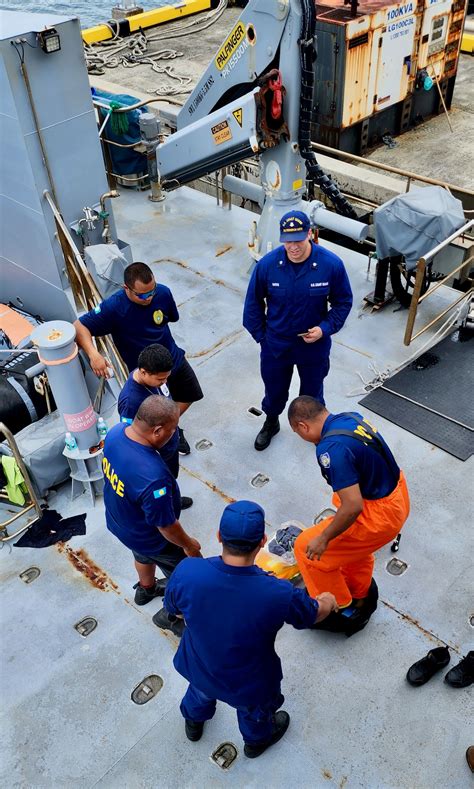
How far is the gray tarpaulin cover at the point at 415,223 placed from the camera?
5.60 metres

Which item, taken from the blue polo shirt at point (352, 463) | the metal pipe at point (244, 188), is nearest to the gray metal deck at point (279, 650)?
the blue polo shirt at point (352, 463)

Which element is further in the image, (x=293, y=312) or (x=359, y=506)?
(x=293, y=312)

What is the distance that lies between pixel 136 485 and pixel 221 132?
4.35 metres

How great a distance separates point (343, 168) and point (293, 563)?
28.0 ft

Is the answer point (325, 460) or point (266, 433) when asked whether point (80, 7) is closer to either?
point (266, 433)

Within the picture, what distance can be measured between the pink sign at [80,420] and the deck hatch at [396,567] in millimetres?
2154

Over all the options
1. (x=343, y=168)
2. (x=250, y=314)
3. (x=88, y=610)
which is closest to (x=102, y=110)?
(x=343, y=168)

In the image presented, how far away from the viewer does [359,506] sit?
9.80ft

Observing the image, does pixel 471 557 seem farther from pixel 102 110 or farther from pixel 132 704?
pixel 102 110

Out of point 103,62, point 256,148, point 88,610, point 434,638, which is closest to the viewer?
point 434,638

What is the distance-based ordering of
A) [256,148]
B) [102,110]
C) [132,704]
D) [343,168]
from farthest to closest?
1. [343,168]
2. [102,110]
3. [256,148]
4. [132,704]

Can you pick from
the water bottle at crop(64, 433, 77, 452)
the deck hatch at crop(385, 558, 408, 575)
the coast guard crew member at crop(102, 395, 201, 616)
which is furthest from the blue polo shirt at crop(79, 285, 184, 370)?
the deck hatch at crop(385, 558, 408, 575)

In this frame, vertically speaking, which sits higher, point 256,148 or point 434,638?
point 256,148

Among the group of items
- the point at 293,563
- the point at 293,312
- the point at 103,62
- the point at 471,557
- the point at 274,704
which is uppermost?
the point at 293,312
